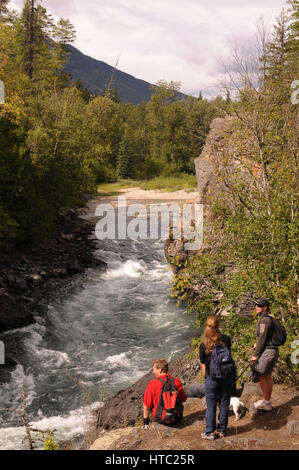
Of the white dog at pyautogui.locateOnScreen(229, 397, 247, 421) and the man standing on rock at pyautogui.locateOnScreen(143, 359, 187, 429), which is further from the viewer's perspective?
the white dog at pyautogui.locateOnScreen(229, 397, 247, 421)

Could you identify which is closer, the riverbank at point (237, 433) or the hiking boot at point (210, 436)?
the riverbank at point (237, 433)

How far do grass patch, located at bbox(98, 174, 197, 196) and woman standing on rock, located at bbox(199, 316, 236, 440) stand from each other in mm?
44218

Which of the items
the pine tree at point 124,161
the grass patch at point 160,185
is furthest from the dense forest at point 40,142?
the pine tree at point 124,161

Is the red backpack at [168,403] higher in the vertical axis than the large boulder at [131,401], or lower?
higher

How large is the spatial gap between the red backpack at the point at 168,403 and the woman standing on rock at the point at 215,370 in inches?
27.2

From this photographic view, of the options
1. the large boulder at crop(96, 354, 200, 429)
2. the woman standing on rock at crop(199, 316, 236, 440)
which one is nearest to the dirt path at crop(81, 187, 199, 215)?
the large boulder at crop(96, 354, 200, 429)

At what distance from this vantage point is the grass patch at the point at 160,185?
51906 millimetres

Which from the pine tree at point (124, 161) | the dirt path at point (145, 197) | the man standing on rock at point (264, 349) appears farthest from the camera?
the pine tree at point (124, 161)

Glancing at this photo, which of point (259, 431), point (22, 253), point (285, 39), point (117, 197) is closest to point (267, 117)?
point (259, 431)

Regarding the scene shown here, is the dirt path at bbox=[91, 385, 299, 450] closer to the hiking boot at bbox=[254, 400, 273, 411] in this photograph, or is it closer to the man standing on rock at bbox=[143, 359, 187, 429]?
the hiking boot at bbox=[254, 400, 273, 411]

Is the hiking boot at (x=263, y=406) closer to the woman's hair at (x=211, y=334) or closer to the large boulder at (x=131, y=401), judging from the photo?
the woman's hair at (x=211, y=334)

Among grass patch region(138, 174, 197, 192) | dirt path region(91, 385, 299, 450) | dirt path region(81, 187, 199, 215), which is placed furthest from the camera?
grass patch region(138, 174, 197, 192)

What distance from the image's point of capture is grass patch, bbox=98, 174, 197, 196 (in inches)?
2044

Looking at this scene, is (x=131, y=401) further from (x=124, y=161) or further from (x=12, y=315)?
(x=124, y=161)
